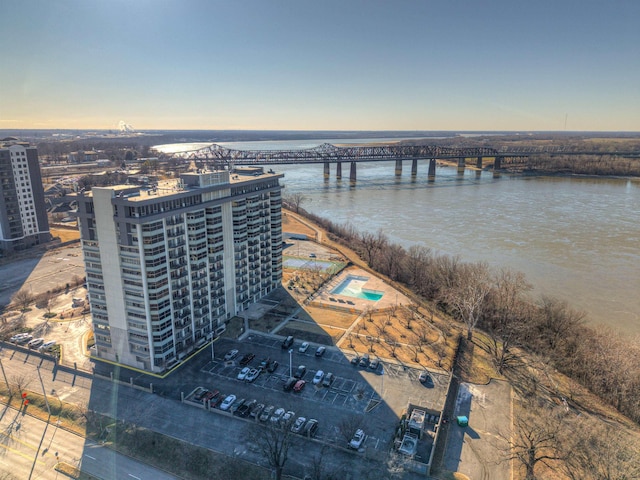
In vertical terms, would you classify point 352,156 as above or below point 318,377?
above

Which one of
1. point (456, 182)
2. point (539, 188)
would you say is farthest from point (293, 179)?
point (539, 188)

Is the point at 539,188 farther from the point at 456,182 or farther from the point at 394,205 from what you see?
the point at 394,205

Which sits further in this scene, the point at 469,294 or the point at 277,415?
the point at 469,294

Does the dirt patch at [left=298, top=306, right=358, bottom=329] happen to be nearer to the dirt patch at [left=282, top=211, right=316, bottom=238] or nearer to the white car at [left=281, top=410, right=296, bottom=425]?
the white car at [left=281, top=410, right=296, bottom=425]

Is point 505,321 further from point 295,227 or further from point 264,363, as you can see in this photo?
point 295,227

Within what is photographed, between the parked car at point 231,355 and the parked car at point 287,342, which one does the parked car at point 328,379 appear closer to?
the parked car at point 287,342

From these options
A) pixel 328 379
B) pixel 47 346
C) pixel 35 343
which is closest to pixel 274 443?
pixel 328 379

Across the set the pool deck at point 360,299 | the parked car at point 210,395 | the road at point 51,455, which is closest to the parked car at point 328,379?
the parked car at point 210,395

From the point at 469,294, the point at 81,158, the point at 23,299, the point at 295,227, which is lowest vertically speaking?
the point at 295,227

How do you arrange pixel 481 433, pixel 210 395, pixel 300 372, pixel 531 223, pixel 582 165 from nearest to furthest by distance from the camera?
pixel 481 433, pixel 210 395, pixel 300 372, pixel 531 223, pixel 582 165
